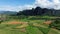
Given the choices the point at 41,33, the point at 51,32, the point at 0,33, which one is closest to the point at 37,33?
the point at 41,33

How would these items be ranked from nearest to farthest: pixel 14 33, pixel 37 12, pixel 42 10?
pixel 14 33 < pixel 37 12 < pixel 42 10

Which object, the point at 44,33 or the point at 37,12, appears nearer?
the point at 44,33

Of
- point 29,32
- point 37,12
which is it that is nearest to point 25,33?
point 29,32

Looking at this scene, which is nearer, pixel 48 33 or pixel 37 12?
pixel 48 33

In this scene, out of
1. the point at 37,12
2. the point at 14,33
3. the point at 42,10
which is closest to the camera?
Answer: the point at 14,33

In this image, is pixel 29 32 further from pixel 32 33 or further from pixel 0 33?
pixel 0 33

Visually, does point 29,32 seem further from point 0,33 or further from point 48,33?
point 0,33

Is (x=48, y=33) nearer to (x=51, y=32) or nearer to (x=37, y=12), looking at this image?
(x=51, y=32)

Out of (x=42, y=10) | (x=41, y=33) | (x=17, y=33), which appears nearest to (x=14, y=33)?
(x=17, y=33)
